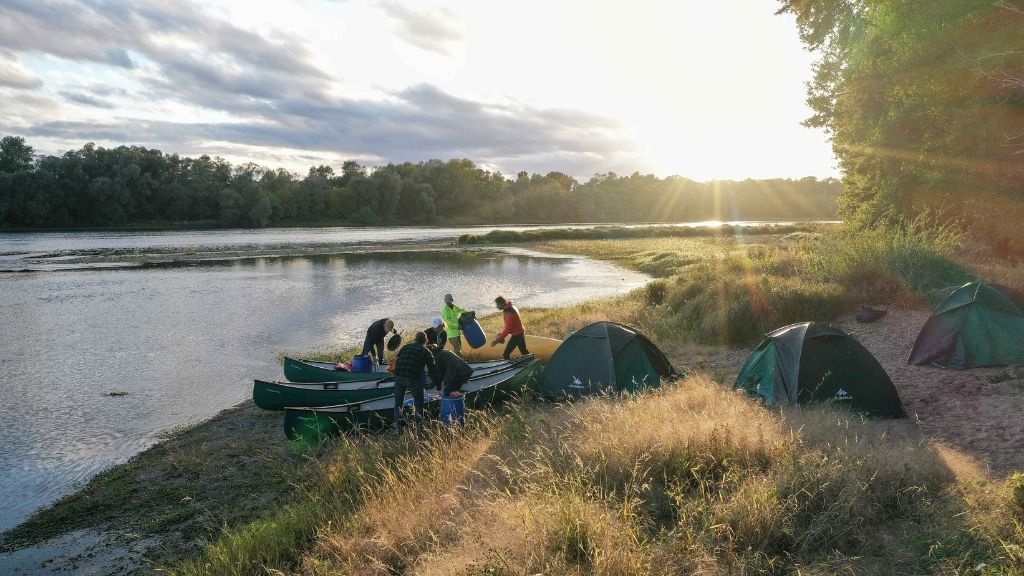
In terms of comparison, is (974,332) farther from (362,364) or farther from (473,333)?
(362,364)

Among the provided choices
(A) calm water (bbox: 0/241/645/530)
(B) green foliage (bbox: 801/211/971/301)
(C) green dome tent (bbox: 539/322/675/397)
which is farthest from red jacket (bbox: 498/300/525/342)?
(B) green foliage (bbox: 801/211/971/301)

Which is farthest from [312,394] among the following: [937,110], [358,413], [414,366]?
[937,110]

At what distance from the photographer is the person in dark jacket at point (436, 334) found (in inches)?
493

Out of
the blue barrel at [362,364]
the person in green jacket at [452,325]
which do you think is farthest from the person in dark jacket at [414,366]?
the person in green jacket at [452,325]

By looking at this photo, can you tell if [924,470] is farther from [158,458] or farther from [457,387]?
[158,458]

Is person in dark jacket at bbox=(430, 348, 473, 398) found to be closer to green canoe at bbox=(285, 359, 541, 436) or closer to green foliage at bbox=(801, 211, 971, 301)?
green canoe at bbox=(285, 359, 541, 436)

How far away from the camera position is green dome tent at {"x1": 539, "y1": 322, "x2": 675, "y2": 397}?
1260 cm

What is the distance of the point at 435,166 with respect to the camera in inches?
5477

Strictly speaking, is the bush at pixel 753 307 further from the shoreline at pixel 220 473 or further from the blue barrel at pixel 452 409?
the blue barrel at pixel 452 409

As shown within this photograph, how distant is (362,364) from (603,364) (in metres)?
5.75

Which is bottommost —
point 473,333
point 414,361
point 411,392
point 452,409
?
point 452,409

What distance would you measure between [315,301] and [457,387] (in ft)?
68.2

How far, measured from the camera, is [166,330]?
77.5 feet

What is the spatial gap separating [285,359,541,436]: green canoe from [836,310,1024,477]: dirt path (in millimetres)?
7233
